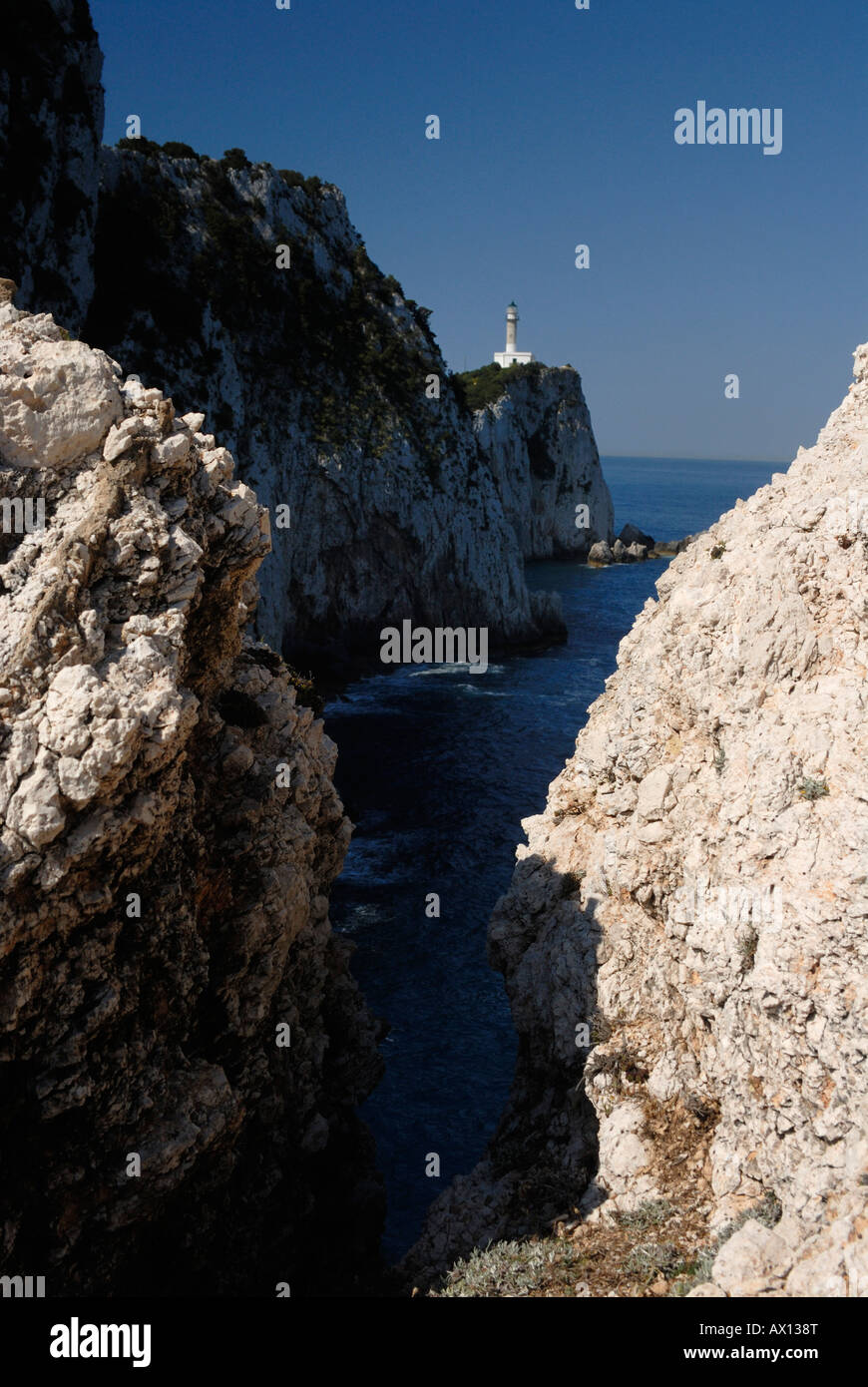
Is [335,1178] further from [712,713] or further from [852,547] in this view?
[852,547]

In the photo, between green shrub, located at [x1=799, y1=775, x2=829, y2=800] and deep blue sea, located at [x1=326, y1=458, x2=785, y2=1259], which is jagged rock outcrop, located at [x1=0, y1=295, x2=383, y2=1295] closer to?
green shrub, located at [x1=799, y1=775, x2=829, y2=800]

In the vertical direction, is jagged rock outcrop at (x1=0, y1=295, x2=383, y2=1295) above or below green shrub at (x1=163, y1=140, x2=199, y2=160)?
below

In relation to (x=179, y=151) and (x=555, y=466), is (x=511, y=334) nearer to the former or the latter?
(x=555, y=466)

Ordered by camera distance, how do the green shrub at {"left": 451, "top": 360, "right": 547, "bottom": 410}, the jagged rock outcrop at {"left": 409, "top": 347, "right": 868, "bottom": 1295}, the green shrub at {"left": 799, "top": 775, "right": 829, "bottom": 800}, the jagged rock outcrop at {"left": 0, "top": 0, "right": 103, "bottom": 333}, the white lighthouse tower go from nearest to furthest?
1. the jagged rock outcrop at {"left": 409, "top": 347, "right": 868, "bottom": 1295}
2. the green shrub at {"left": 799, "top": 775, "right": 829, "bottom": 800}
3. the jagged rock outcrop at {"left": 0, "top": 0, "right": 103, "bottom": 333}
4. the green shrub at {"left": 451, "top": 360, "right": 547, "bottom": 410}
5. the white lighthouse tower

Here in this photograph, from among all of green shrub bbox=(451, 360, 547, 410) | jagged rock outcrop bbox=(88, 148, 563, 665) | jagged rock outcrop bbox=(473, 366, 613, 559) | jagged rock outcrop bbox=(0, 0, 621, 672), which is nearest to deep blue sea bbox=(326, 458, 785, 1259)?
jagged rock outcrop bbox=(88, 148, 563, 665)

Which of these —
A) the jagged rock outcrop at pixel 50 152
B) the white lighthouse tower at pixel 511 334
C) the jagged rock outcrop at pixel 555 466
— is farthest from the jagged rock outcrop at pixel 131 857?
the white lighthouse tower at pixel 511 334

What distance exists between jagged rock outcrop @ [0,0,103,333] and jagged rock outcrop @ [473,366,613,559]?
7689cm

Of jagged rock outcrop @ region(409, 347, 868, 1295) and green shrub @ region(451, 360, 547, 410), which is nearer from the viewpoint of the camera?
jagged rock outcrop @ region(409, 347, 868, 1295)

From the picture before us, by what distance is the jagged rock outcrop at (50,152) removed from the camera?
1711 inches

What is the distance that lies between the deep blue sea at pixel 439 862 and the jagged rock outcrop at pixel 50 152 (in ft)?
89.2

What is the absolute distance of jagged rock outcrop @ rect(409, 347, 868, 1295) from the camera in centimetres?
1236

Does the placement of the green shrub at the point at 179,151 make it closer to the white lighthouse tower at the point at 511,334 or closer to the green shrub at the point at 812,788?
the green shrub at the point at 812,788

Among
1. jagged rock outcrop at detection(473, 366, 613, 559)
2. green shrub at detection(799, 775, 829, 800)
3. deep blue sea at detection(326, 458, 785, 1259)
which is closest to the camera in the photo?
green shrub at detection(799, 775, 829, 800)

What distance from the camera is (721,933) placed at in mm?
14469
